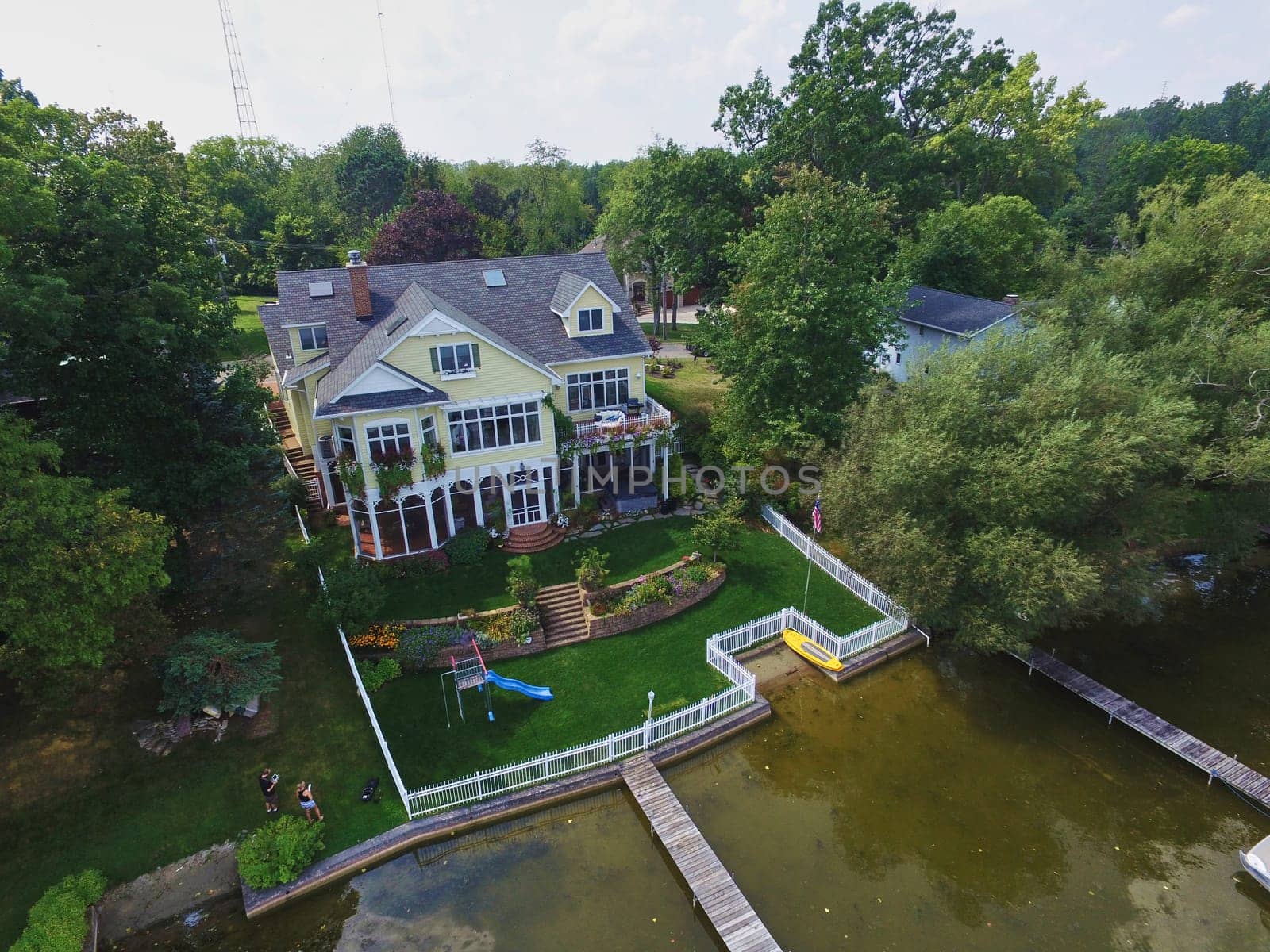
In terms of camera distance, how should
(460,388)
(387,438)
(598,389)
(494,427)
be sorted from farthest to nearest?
(598,389) → (494,427) → (460,388) → (387,438)

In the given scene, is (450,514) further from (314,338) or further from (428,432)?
(314,338)

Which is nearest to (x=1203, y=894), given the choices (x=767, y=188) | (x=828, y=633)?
(x=828, y=633)

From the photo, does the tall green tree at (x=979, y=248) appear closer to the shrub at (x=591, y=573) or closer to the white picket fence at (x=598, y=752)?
the shrub at (x=591, y=573)

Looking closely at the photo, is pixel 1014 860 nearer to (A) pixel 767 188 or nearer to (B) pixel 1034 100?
(A) pixel 767 188

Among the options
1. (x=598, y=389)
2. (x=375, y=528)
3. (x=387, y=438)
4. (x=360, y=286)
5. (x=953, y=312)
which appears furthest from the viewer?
(x=953, y=312)

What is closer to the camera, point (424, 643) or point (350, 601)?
point (350, 601)

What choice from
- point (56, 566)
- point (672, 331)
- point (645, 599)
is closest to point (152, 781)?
point (56, 566)
